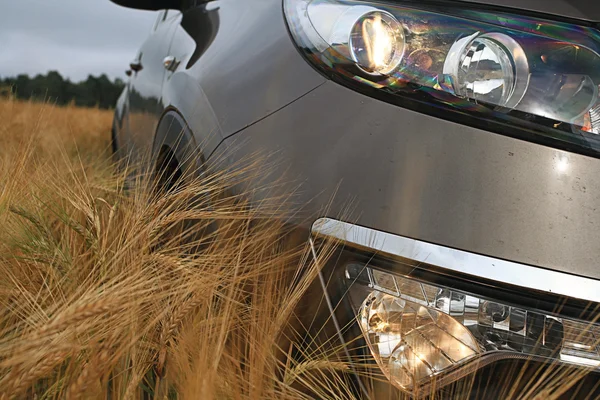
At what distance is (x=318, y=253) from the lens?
136 cm

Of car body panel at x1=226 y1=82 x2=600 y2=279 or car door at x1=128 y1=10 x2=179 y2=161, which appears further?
car door at x1=128 y1=10 x2=179 y2=161

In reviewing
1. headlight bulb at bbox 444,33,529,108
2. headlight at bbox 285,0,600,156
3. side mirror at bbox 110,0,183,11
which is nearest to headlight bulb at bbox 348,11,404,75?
headlight at bbox 285,0,600,156

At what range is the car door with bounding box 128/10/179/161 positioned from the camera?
2.42 meters

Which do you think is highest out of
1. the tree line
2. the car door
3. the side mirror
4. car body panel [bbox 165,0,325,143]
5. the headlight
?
the headlight

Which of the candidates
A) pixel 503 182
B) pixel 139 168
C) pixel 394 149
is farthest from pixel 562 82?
pixel 139 168

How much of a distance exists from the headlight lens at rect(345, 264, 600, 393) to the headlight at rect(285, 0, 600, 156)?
12.8 inches

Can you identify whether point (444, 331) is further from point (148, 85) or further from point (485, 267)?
point (148, 85)

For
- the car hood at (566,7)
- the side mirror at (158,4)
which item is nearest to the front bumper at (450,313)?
the car hood at (566,7)

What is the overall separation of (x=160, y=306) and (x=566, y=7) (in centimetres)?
98

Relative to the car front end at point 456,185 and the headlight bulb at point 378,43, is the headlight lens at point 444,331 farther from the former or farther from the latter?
the headlight bulb at point 378,43

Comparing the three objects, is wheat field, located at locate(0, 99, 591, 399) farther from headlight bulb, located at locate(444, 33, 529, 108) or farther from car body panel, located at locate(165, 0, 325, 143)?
headlight bulb, located at locate(444, 33, 529, 108)

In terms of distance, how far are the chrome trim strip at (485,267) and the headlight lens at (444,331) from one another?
5 cm

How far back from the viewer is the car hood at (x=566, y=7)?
135cm

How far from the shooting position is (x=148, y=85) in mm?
2695
